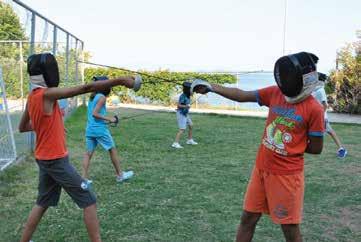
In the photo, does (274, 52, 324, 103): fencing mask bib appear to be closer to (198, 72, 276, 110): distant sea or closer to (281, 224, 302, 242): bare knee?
(281, 224, 302, 242): bare knee

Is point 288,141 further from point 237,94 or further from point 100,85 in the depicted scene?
point 100,85

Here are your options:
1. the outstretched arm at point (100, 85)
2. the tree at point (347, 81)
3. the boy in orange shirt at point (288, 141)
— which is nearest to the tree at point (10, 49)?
the outstretched arm at point (100, 85)

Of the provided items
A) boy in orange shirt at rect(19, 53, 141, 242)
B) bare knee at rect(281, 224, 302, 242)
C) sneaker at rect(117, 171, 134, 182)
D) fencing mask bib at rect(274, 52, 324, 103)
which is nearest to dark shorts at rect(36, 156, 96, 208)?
boy in orange shirt at rect(19, 53, 141, 242)

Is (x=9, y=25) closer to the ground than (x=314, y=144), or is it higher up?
higher up

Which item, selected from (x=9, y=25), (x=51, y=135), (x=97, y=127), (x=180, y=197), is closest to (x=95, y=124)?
(x=97, y=127)

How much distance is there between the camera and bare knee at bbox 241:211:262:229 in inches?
152

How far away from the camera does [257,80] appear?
21656mm

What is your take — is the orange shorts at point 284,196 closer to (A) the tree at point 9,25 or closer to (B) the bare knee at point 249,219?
(B) the bare knee at point 249,219

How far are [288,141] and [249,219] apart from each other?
0.73m

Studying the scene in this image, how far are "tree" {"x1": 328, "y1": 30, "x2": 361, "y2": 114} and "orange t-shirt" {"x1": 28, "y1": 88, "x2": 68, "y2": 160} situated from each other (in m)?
17.8

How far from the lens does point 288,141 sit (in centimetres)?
360

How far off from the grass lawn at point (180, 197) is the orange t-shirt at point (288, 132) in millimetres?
1499

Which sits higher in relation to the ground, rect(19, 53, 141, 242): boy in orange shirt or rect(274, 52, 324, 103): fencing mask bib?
rect(274, 52, 324, 103): fencing mask bib

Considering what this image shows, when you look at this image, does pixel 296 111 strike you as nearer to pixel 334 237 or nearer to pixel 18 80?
pixel 334 237
